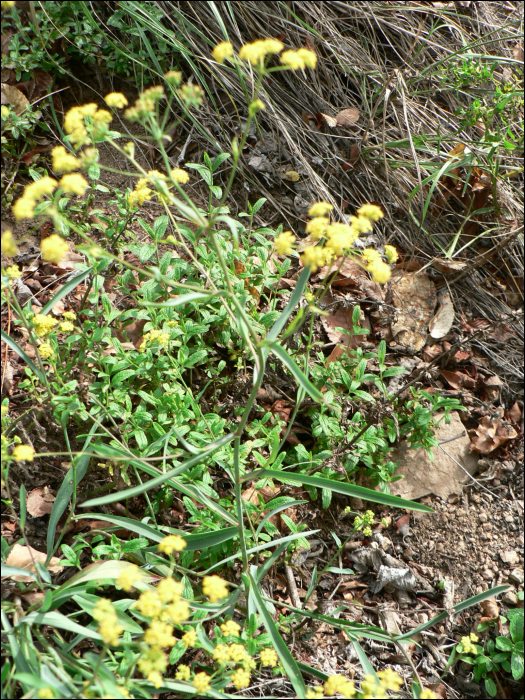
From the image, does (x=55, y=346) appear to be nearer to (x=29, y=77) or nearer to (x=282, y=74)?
(x=29, y=77)

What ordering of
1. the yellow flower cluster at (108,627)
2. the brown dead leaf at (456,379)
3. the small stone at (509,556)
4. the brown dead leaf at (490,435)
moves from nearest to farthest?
the yellow flower cluster at (108,627)
the small stone at (509,556)
the brown dead leaf at (490,435)
the brown dead leaf at (456,379)

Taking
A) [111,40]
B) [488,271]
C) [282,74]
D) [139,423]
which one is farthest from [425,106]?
[139,423]

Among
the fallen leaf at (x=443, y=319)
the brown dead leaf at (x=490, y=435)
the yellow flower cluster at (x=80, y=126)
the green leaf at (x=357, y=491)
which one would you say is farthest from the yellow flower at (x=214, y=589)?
the fallen leaf at (x=443, y=319)

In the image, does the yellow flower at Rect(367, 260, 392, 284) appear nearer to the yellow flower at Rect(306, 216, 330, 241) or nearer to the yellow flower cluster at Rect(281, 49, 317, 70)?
the yellow flower at Rect(306, 216, 330, 241)

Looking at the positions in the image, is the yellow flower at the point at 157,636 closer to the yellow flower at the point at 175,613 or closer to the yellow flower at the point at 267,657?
the yellow flower at the point at 175,613

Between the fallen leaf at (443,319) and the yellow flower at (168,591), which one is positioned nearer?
the yellow flower at (168,591)

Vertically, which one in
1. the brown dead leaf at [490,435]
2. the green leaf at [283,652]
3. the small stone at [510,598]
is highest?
Answer: the green leaf at [283,652]

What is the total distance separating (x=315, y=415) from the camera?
7.77 ft

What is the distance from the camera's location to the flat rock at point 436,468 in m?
2.56

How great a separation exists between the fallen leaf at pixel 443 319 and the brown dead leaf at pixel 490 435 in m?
0.51

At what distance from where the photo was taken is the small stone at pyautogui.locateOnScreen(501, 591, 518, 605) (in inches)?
91.9

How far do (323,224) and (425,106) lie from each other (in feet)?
7.57

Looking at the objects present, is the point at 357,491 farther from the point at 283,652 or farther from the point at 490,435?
the point at 490,435

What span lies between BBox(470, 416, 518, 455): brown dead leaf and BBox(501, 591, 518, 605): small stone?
657mm
